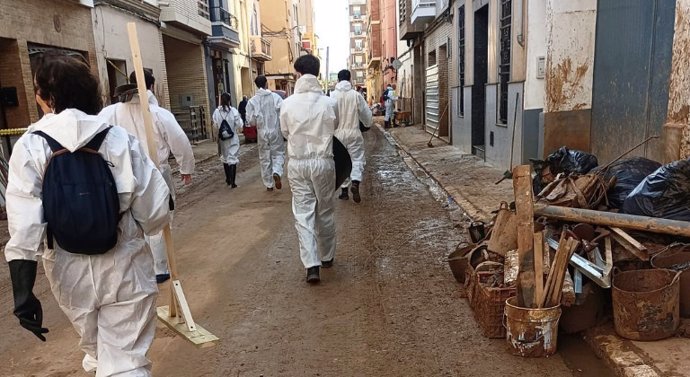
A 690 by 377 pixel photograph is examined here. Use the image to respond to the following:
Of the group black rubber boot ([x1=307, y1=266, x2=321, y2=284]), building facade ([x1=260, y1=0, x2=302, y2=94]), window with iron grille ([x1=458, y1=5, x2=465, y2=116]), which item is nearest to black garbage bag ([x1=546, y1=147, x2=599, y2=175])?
black rubber boot ([x1=307, y1=266, x2=321, y2=284])

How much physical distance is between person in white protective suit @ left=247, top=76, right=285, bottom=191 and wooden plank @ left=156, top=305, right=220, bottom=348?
548cm

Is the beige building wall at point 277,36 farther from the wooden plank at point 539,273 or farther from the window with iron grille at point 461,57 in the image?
the wooden plank at point 539,273

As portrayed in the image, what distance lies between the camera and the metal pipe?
3.41m

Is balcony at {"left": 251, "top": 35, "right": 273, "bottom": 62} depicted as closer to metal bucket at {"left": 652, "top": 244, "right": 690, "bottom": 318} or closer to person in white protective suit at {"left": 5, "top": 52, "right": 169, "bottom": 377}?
metal bucket at {"left": 652, "top": 244, "right": 690, "bottom": 318}

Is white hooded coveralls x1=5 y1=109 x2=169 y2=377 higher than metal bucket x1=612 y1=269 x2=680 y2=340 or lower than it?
higher

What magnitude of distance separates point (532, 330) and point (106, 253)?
7.47ft

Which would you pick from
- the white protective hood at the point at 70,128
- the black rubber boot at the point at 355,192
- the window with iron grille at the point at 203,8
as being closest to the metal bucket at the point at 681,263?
the white protective hood at the point at 70,128

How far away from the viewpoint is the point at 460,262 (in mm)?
4168

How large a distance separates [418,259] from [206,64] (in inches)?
665

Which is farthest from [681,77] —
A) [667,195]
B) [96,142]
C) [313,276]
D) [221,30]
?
[221,30]

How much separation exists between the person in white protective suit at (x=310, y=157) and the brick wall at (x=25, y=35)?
6.84 m

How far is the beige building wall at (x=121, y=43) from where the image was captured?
39.4 feet

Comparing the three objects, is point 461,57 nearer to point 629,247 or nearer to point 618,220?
point 618,220

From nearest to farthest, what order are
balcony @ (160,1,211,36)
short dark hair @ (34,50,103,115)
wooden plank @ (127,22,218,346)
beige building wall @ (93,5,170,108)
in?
short dark hair @ (34,50,103,115), wooden plank @ (127,22,218,346), beige building wall @ (93,5,170,108), balcony @ (160,1,211,36)
